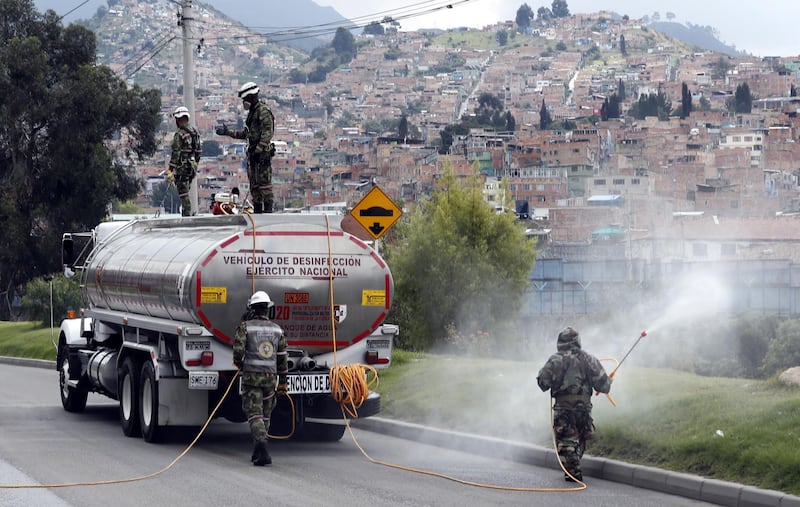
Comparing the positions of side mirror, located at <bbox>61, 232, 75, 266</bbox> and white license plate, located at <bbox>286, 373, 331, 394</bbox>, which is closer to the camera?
white license plate, located at <bbox>286, 373, 331, 394</bbox>

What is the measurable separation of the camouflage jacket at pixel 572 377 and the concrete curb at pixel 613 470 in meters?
0.76

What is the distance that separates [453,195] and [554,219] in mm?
90892

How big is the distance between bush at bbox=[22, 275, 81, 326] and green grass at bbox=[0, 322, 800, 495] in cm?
2219

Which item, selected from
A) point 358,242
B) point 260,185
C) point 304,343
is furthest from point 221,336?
point 260,185

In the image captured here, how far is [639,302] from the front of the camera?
56.9 metres

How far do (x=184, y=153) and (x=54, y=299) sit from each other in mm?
22562

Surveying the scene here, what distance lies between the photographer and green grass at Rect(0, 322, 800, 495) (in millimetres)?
11570

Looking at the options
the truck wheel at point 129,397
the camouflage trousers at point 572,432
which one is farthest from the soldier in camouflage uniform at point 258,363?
the camouflage trousers at point 572,432

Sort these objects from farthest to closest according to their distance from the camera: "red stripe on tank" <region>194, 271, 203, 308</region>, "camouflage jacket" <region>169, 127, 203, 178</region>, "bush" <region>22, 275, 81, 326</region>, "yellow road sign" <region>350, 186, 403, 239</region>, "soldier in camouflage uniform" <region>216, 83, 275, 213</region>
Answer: "bush" <region>22, 275, 81, 326</region> → "camouflage jacket" <region>169, 127, 203, 178</region> → "yellow road sign" <region>350, 186, 403, 239</region> → "soldier in camouflage uniform" <region>216, 83, 275, 213</region> → "red stripe on tank" <region>194, 271, 203, 308</region>

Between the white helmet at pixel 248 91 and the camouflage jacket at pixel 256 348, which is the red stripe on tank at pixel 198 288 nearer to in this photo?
the camouflage jacket at pixel 256 348

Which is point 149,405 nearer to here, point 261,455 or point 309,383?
point 309,383

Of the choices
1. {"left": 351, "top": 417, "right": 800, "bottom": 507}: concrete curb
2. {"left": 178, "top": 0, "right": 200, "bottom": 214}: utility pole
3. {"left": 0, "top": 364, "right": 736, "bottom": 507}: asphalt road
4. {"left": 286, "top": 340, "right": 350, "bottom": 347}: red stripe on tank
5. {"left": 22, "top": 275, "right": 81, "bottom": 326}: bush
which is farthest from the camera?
{"left": 22, "top": 275, "right": 81, "bottom": 326}: bush

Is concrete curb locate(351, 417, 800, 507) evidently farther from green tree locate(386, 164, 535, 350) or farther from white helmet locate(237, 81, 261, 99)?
green tree locate(386, 164, 535, 350)

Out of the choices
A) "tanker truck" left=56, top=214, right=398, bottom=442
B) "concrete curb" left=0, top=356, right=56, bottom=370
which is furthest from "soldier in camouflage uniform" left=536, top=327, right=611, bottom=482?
"concrete curb" left=0, top=356, right=56, bottom=370
